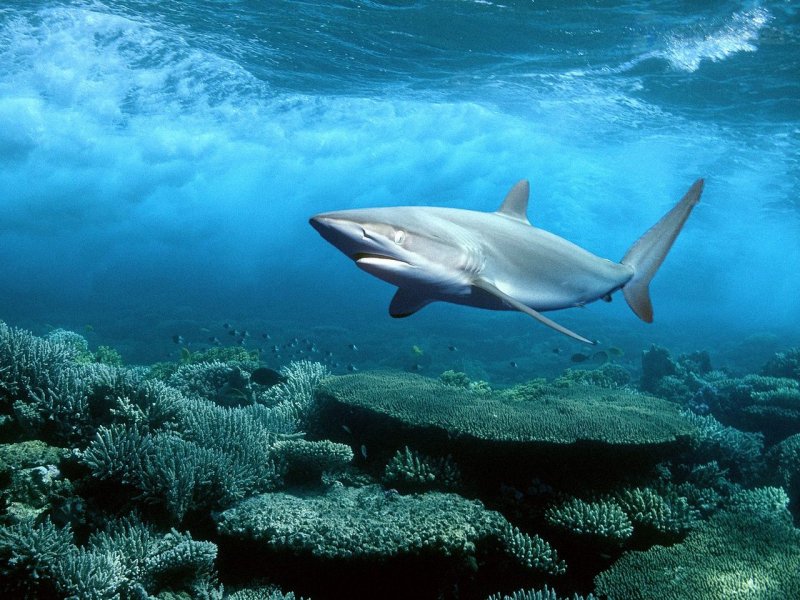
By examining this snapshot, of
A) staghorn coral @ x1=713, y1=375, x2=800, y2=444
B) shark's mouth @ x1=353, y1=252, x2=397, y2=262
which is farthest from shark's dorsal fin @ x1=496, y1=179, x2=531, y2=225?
staghorn coral @ x1=713, y1=375, x2=800, y2=444

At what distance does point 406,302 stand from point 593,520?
2.78m

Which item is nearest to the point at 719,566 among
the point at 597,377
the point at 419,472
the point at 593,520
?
the point at 593,520

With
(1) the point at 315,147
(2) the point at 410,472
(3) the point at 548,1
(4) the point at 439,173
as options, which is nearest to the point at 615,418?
(2) the point at 410,472

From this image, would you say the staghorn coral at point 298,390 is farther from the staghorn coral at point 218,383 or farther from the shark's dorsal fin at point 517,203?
the shark's dorsal fin at point 517,203

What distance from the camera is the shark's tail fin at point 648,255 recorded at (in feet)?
14.1

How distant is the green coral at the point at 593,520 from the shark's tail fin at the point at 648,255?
1.86 metres

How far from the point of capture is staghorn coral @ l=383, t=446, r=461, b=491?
4.73m

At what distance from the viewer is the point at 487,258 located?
11.3 feet

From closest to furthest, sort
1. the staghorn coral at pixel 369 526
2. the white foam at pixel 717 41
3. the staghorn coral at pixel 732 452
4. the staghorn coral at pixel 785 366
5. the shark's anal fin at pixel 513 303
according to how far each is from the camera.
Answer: the shark's anal fin at pixel 513 303
the staghorn coral at pixel 369 526
the staghorn coral at pixel 732 452
the white foam at pixel 717 41
the staghorn coral at pixel 785 366

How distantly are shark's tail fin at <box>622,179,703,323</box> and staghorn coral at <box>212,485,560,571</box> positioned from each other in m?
2.46

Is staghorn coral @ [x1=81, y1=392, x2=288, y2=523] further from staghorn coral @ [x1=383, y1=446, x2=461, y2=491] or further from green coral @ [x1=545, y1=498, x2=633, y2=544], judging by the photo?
green coral @ [x1=545, y1=498, x2=633, y2=544]

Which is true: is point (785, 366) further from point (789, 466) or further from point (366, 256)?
point (366, 256)

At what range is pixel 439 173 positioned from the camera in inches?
2441

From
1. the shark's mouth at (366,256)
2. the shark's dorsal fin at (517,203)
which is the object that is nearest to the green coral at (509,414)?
the shark's dorsal fin at (517,203)
